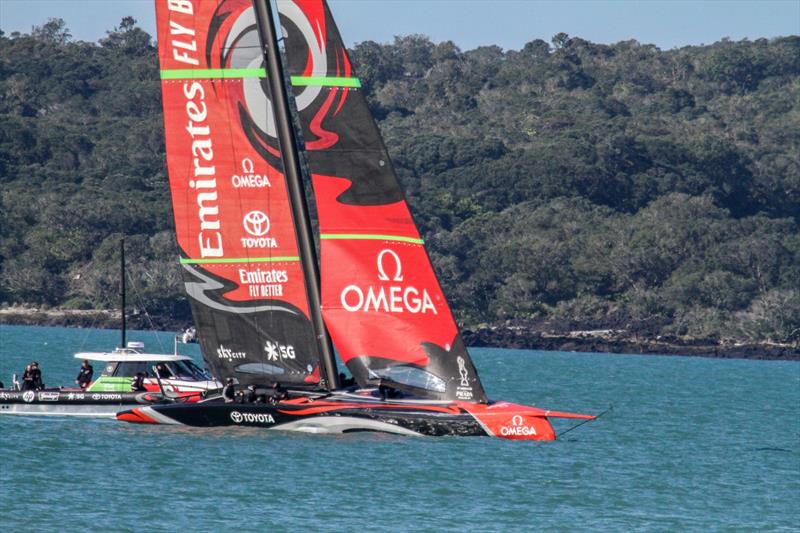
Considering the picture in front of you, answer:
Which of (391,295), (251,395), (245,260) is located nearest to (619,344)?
(245,260)

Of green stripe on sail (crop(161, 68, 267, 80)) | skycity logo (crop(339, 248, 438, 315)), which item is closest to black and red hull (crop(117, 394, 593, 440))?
skycity logo (crop(339, 248, 438, 315))

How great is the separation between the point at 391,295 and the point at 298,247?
225cm

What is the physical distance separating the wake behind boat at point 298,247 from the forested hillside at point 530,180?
63751 millimetres

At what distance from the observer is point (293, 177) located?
30.6 meters

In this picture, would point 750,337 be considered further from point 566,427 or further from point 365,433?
point 365,433

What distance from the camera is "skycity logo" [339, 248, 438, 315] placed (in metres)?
30.0

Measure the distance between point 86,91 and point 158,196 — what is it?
43.3 m

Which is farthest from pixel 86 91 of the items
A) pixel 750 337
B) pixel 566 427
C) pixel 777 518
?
pixel 777 518

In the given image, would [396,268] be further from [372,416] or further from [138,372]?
[138,372]

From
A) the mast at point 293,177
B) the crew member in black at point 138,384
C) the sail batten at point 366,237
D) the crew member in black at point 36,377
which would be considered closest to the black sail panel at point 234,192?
the mast at point 293,177

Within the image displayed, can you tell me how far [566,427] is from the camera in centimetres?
3753

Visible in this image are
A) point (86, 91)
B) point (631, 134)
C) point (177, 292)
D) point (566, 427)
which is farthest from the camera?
point (86, 91)

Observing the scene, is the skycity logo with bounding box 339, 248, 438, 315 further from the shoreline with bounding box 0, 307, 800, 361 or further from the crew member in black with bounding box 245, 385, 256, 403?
the shoreline with bounding box 0, 307, 800, 361

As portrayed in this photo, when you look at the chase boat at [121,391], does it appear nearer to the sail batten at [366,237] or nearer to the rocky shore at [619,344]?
the sail batten at [366,237]
